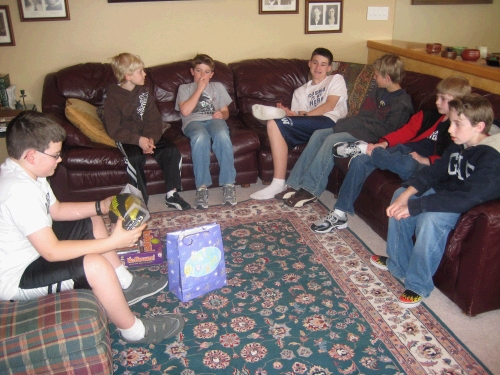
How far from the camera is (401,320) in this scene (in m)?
2.08

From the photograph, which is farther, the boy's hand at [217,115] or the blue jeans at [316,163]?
the boy's hand at [217,115]

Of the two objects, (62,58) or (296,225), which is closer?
(296,225)

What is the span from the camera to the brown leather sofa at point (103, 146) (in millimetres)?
3279

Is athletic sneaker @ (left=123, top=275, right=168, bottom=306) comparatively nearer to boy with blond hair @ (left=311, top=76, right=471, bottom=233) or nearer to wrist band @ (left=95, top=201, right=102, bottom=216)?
wrist band @ (left=95, top=201, right=102, bottom=216)

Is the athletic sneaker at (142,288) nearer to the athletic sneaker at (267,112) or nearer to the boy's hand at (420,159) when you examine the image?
the boy's hand at (420,159)

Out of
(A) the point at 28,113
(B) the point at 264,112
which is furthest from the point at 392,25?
(A) the point at 28,113

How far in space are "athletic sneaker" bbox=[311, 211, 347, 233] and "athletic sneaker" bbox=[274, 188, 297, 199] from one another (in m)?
0.44

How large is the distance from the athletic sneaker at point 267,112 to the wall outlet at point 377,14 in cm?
166

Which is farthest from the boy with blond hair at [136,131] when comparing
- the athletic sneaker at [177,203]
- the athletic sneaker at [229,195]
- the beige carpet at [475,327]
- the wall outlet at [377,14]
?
the wall outlet at [377,14]

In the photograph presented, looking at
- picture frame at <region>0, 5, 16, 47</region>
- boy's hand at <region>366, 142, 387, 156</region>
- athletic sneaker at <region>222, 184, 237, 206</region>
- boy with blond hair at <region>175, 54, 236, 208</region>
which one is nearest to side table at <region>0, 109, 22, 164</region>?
picture frame at <region>0, 5, 16, 47</region>

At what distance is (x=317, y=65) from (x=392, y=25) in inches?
56.7

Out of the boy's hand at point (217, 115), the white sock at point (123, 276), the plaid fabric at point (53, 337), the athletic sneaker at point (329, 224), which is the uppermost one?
the boy's hand at point (217, 115)

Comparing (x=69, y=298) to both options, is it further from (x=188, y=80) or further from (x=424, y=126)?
(x=188, y=80)

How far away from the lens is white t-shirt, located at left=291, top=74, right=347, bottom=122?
3.64 metres
